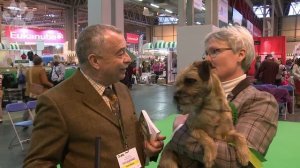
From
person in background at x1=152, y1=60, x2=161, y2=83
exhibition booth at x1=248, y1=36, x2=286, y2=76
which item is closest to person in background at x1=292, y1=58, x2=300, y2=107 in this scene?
exhibition booth at x1=248, y1=36, x2=286, y2=76

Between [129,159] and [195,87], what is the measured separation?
498 mm

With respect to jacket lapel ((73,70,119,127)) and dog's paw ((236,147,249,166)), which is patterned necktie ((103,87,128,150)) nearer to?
jacket lapel ((73,70,119,127))

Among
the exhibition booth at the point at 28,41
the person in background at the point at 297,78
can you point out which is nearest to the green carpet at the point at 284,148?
the person in background at the point at 297,78

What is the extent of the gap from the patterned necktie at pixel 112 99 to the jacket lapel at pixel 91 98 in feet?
0.27

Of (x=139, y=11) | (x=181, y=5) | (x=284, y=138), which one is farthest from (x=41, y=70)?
(x=139, y=11)

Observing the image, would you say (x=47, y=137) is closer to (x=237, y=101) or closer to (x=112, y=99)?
(x=112, y=99)

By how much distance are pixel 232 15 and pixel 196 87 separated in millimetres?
10779

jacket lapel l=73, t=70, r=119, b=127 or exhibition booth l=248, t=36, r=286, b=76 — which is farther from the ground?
exhibition booth l=248, t=36, r=286, b=76

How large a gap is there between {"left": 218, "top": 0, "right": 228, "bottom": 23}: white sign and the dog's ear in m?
8.63

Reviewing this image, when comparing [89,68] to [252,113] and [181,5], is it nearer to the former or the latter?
[252,113]

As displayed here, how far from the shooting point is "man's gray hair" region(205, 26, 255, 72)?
1.70 m

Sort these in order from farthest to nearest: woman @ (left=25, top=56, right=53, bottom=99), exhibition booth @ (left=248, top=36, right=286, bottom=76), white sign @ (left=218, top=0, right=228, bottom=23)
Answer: exhibition booth @ (left=248, top=36, right=286, bottom=76) → white sign @ (left=218, top=0, right=228, bottom=23) → woman @ (left=25, top=56, right=53, bottom=99)

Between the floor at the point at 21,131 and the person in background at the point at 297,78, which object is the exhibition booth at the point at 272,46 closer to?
the person in background at the point at 297,78

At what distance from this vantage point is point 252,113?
5.22 ft
